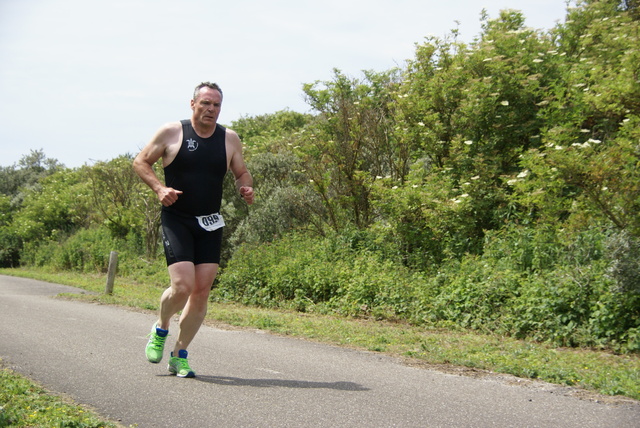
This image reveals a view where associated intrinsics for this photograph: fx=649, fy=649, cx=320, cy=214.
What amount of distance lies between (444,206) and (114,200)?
2100 centimetres

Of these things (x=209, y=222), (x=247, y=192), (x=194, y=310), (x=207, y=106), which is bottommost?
(x=194, y=310)

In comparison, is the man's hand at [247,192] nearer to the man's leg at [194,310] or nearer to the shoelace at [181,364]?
the man's leg at [194,310]

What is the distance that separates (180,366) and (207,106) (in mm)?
2278

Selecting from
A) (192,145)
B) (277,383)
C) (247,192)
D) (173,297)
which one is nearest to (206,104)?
(192,145)

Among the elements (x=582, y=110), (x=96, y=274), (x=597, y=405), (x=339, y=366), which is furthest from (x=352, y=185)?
(x=96, y=274)

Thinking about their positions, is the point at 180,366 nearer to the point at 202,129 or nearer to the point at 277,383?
the point at 277,383

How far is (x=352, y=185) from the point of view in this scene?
51.4 feet

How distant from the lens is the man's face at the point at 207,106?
5.60 metres

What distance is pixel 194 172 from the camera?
5.58 meters

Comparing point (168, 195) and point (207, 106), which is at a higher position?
point (207, 106)

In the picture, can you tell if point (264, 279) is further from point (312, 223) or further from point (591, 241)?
point (591, 241)

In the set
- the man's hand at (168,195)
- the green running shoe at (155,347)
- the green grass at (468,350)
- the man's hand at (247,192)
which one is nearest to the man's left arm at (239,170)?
the man's hand at (247,192)

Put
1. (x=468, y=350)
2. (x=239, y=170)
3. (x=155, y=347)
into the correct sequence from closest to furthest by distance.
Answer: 1. (x=155, y=347)
2. (x=239, y=170)
3. (x=468, y=350)

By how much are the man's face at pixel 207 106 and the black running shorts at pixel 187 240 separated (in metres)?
0.84
